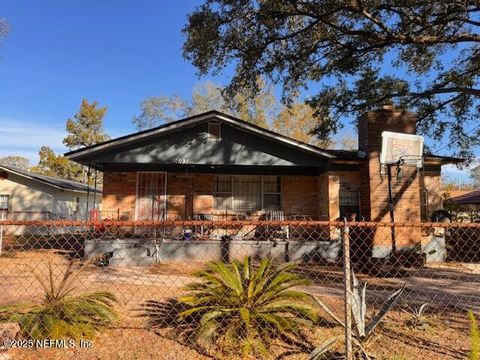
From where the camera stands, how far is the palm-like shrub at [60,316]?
4.43m

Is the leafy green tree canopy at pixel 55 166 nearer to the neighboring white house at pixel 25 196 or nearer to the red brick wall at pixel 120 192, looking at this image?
the neighboring white house at pixel 25 196

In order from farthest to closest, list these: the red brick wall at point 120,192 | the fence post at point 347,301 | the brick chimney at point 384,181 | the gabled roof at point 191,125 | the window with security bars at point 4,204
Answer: the window with security bars at point 4,204
the red brick wall at point 120,192
the gabled roof at point 191,125
the brick chimney at point 384,181
the fence post at point 347,301

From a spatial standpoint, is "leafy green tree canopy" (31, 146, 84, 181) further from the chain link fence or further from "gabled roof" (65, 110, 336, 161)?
the chain link fence

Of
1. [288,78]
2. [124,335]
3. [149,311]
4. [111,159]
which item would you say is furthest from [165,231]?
[124,335]

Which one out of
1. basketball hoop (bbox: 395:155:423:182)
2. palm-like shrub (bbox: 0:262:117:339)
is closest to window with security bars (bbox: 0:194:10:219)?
palm-like shrub (bbox: 0:262:117:339)

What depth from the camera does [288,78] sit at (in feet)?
48.9

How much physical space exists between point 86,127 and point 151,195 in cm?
3500

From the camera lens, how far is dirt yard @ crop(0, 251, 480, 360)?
436 cm

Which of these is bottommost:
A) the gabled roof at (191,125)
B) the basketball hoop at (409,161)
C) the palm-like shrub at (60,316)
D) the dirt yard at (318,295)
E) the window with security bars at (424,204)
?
the dirt yard at (318,295)

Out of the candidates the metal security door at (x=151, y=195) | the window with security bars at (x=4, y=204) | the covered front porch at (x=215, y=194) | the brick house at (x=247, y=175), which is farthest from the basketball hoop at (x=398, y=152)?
the window with security bars at (x=4, y=204)

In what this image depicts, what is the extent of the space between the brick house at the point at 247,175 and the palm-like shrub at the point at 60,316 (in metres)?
9.00

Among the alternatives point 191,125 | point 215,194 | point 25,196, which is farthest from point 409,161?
point 25,196

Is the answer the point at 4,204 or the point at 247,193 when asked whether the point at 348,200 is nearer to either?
the point at 247,193

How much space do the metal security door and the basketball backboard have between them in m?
8.52
